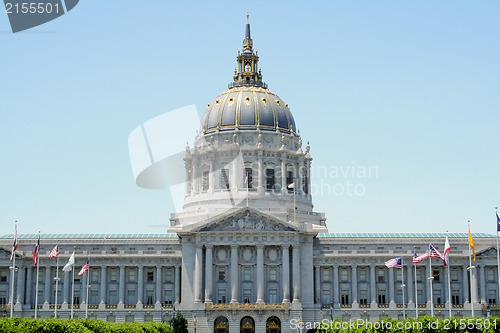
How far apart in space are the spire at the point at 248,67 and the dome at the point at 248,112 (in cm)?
280

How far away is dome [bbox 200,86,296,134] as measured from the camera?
6708 inches

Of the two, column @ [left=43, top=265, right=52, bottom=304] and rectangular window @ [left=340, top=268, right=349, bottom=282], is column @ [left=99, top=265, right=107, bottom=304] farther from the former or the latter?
rectangular window @ [left=340, top=268, right=349, bottom=282]

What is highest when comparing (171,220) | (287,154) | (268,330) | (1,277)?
(287,154)

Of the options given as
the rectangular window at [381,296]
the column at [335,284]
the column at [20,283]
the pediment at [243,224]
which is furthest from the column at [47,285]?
the rectangular window at [381,296]

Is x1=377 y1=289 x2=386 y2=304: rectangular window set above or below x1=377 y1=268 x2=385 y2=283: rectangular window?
below

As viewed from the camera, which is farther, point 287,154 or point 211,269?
point 287,154

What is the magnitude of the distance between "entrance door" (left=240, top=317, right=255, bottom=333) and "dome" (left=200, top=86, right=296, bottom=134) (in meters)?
44.8

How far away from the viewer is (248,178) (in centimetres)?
16450

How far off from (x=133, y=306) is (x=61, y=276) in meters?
13.7

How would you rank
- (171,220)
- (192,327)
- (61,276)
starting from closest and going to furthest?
(192,327) < (61,276) < (171,220)

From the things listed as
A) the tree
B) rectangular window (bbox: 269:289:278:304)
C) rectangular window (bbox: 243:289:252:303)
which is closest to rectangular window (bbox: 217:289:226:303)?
rectangular window (bbox: 243:289:252:303)

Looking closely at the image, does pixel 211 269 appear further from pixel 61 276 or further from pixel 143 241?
pixel 61 276

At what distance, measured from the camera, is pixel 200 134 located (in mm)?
173875

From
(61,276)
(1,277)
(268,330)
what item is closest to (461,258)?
(268,330)
